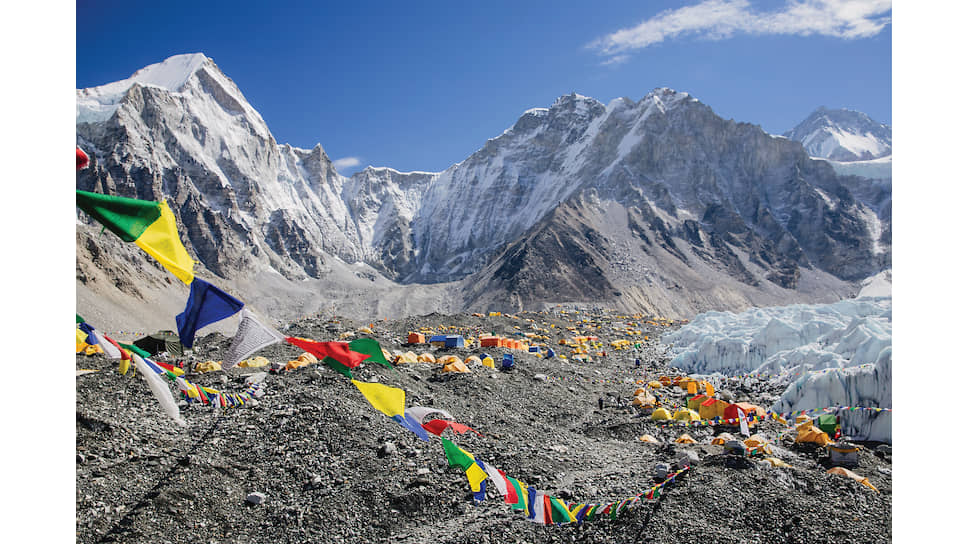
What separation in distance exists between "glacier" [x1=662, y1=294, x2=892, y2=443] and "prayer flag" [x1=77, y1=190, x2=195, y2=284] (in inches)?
722

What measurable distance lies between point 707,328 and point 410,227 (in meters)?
142

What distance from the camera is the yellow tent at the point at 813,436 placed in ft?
48.9

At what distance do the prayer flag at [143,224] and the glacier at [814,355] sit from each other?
60.2 ft

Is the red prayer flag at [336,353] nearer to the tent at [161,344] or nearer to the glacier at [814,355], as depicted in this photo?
the glacier at [814,355]

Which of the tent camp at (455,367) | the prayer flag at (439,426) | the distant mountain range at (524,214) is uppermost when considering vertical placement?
the distant mountain range at (524,214)

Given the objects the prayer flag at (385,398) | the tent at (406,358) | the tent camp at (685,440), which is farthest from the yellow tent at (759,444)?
the tent at (406,358)

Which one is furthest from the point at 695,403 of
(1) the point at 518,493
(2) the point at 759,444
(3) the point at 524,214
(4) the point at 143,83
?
(4) the point at 143,83

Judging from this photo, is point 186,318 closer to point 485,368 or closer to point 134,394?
point 134,394

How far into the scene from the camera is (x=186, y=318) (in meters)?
5.95

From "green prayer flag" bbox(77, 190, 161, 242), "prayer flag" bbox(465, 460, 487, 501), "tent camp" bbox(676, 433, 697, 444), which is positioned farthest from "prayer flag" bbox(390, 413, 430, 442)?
"tent camp" bbox(676, 433, 697, 444)

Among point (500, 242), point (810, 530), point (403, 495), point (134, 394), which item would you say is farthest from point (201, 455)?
point (500, 242)

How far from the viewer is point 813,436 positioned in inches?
593

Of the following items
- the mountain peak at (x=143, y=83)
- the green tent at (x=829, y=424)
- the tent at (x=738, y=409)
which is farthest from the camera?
the mountain peak at (x=143, y=83)

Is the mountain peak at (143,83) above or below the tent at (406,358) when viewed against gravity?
above
